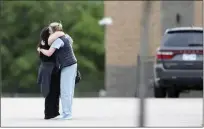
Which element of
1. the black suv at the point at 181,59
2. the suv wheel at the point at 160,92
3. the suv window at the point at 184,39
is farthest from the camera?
the suv wheel at the point at 160,92

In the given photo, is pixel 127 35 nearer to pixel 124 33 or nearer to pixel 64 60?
pixel 124 33

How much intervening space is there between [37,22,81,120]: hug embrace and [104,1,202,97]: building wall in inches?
614

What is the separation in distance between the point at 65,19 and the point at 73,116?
167ft

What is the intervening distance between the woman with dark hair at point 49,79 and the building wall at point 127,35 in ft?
50.8

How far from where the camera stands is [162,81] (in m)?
19.5

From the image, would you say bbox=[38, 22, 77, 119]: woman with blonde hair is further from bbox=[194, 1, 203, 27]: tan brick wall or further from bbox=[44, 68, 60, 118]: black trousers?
bbox=[194, 1, 203, 27]: tan brick wall

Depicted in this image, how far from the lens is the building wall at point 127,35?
28.1m

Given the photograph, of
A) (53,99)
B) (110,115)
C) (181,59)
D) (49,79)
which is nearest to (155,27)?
(181,59)

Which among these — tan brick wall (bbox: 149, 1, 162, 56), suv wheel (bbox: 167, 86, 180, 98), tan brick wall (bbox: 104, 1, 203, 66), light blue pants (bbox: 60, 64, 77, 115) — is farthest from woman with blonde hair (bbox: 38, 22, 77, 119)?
tan brick wall (bbox: 104, 1, 203, 66)

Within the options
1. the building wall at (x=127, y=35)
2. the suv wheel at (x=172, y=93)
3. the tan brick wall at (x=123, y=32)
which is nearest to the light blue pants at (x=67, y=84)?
the suv wheel at (x=172, y=93)

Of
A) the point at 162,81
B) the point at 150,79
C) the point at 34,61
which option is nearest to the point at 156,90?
the point at 162,81

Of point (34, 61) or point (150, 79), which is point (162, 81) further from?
point (34, 61)

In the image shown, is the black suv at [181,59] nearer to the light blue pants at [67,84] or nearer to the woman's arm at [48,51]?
the light blue pants at [67,84]

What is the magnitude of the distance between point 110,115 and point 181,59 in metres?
5.70
